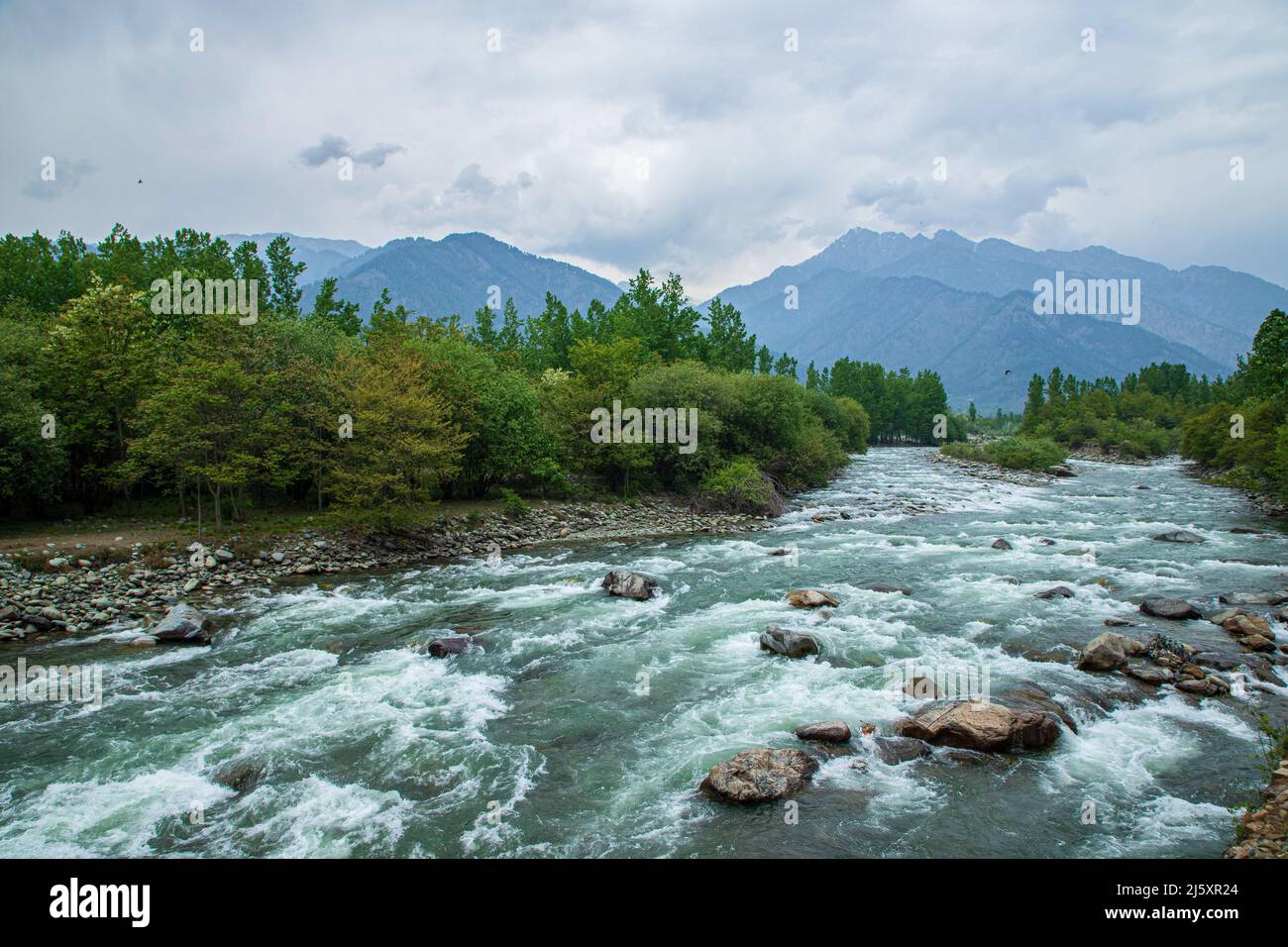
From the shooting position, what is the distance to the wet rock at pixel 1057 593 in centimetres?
2222

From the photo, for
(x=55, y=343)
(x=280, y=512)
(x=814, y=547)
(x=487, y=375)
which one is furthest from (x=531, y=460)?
(x=55, y=343)

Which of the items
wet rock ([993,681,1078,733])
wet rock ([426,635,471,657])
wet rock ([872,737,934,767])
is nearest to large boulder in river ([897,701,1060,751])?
wet rock ([872,737,934,767])

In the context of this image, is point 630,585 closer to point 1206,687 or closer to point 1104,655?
point 1104,655

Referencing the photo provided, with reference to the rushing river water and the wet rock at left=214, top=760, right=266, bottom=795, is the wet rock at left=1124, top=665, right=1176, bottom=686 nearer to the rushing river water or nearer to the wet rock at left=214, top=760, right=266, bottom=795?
the rushing river water

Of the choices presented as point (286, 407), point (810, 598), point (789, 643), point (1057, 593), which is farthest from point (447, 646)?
A: point (1057, 593)

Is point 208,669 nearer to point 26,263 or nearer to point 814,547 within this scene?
point 814,547

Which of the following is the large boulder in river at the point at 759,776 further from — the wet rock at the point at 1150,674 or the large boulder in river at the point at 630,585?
the large boulder in river at the point at 630,585

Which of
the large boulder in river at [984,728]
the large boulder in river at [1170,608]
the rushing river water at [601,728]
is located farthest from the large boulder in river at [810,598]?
the large boulder in river at [1170,608]

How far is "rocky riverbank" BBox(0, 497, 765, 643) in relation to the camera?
68.9 feet

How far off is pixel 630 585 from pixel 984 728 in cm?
1333

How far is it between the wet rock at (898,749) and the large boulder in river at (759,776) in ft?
4.56

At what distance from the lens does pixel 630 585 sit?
24.2 meters

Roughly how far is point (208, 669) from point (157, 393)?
1686 centimetres

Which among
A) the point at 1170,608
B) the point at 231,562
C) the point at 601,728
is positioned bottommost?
the point at 601,728
